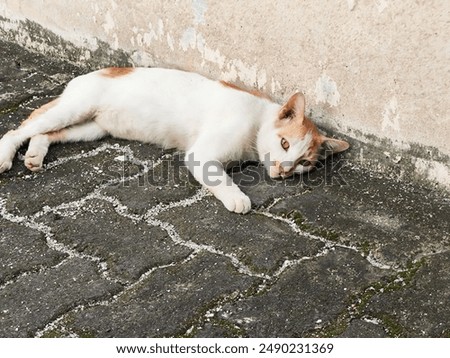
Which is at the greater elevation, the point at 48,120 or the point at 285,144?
the point at 285,144

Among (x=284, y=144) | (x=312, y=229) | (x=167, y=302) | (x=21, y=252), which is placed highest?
(x=284, y=144)

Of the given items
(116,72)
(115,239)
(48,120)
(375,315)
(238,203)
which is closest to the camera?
(375,315)

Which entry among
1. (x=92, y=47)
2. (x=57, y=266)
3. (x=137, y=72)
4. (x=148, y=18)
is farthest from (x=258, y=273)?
(x=92, y=47)

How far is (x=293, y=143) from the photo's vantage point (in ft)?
13.7

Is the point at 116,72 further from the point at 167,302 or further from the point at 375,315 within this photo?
the point at 375,315

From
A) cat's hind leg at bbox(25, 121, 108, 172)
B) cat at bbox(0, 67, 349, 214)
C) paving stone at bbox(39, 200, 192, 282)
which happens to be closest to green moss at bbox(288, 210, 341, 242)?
cat at bbox(0, 67, 349, 214)

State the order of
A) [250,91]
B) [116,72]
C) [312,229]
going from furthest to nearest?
[116,72] → [250,91] → [312,229]

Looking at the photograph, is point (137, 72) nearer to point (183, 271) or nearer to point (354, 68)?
point (354, 68)

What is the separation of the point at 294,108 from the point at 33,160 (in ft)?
4.70

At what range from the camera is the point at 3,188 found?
4098 millimetres

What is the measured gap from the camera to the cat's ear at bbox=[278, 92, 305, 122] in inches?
164

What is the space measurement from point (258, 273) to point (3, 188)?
4.94ft

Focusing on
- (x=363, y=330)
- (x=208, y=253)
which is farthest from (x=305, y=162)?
(x=363, y=330)

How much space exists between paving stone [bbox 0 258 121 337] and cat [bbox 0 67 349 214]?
0.92 metres
